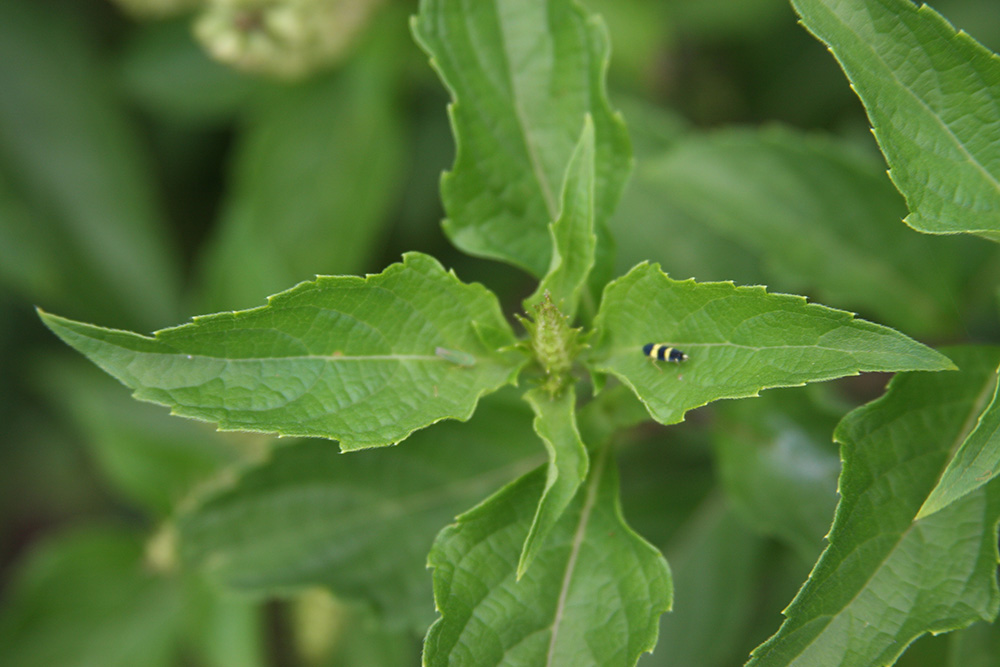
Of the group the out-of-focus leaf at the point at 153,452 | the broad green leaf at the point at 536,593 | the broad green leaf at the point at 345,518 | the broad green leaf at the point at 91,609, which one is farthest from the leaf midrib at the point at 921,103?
the broad green leaf at the point at 91,609

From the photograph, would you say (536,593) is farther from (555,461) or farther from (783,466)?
(783,466)

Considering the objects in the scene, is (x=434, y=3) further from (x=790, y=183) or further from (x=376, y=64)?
(x=376, y=64)

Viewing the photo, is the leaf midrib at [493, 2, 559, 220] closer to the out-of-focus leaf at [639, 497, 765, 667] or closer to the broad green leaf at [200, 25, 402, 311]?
the out-of-focus leaf at [639, 497, 765, 667]

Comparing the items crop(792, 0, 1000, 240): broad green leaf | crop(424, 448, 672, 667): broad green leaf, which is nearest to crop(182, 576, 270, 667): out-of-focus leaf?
crop(424, 448, 672, 667): broad green leaf

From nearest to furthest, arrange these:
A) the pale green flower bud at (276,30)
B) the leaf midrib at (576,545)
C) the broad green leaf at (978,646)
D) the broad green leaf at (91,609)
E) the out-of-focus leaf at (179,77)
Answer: the leaf midrib at (576,545), the broad green leaf at (978,646), the pale green flower bud at (276,30), the broad green leaf at (91,609), the out-of-focus leaf at (179,77)

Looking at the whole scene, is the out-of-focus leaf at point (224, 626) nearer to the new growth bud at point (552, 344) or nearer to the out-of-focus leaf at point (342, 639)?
the out-of-focus leaf at point (342, 639)

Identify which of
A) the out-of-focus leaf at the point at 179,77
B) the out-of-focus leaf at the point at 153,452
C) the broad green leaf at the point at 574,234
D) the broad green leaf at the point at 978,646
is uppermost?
the broad green leaf at the point at 574,234

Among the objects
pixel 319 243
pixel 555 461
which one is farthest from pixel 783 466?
pixel 319 243
